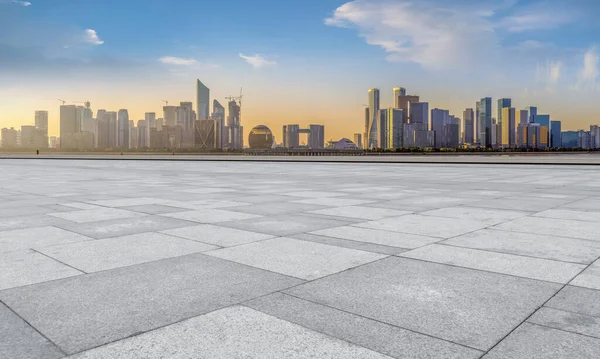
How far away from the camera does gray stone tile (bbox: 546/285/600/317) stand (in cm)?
461

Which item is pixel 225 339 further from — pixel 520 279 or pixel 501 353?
pixel 520 279

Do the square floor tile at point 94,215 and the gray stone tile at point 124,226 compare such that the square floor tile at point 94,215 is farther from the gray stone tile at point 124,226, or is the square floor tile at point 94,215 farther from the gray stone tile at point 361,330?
the gray stone tile at point 361,330

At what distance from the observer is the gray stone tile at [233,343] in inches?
143

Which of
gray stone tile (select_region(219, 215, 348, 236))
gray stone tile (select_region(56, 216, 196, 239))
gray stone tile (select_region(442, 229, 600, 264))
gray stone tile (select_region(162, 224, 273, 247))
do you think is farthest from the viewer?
gray stone tile (select_region(219, 215, 348, 236))

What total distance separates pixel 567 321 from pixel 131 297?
13.6 feet

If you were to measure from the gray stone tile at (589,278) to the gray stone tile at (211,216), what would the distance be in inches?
253

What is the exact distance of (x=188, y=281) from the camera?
5.58 m

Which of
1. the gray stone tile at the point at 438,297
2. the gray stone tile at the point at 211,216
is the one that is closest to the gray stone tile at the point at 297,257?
the gray stone tile at the point at 438,297

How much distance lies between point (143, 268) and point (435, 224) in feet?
19.1

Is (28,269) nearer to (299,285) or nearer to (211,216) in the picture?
(299,285)

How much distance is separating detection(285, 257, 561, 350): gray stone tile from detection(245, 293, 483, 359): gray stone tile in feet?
0.47

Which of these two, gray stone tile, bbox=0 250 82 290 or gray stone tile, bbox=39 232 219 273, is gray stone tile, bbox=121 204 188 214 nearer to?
gray stone tile, bbox=39 232 219 273

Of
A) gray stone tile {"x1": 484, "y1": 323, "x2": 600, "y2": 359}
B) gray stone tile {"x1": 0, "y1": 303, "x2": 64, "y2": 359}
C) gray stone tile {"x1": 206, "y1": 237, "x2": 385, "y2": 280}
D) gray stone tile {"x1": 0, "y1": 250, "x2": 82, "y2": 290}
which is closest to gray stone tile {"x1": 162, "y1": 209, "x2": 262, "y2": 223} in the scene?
gray stone tile {"x1": 206, "y1": 237, "x2": 385, "y2": 280}

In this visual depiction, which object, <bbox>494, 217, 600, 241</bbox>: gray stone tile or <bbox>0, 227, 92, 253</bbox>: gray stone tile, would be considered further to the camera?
<bbox>494, 217, 600, 241</bbox>: gray stone tile
